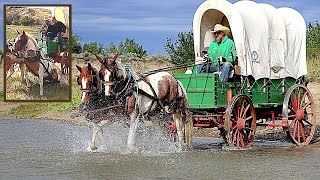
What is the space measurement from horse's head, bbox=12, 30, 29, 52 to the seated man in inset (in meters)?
15.5

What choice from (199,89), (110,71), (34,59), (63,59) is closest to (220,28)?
(199,89)

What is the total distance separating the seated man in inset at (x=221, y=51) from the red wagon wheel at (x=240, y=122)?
1.88 ft

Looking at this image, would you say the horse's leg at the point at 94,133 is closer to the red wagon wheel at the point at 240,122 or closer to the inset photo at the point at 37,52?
the red wagon wheel at the point at 240,122

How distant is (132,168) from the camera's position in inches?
412

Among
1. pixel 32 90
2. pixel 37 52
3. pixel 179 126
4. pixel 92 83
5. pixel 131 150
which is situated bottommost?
pixel 131 150

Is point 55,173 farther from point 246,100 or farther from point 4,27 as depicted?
point 4,27

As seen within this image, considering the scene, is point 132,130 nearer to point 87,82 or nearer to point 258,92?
point 87,82

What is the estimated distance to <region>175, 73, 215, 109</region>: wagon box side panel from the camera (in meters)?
12.9

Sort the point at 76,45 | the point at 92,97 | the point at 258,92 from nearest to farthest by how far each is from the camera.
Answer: the point at 92,97
the point at 258,92
the point at 76,45

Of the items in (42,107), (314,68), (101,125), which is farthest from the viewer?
(42,107)

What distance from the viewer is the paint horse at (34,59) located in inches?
1091

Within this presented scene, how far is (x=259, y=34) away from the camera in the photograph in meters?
13.9

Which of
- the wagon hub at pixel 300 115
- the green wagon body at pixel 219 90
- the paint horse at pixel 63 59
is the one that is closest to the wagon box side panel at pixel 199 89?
the green wagon body at pixel 219 90

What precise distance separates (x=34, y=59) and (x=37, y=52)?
38 centimetres
